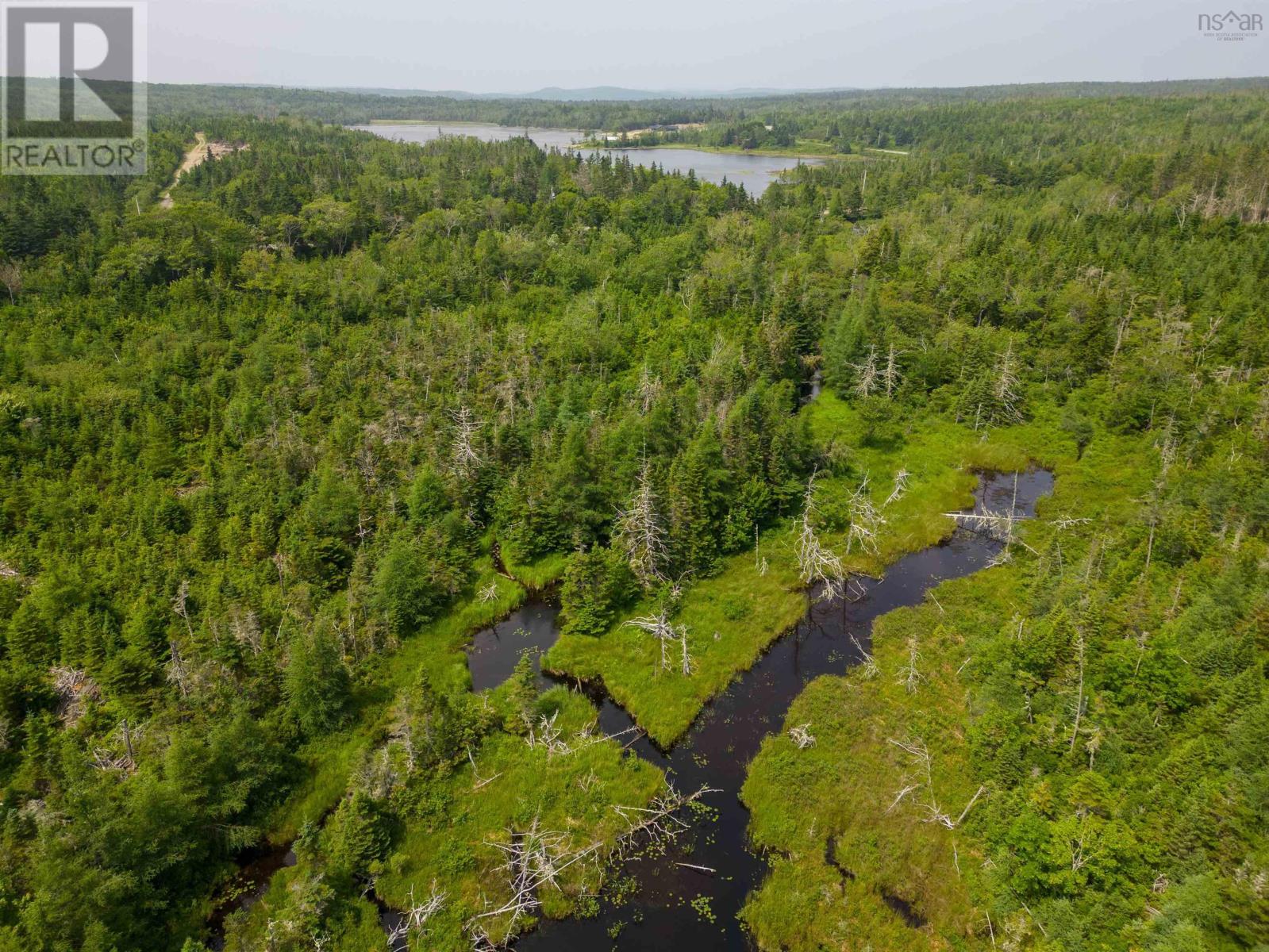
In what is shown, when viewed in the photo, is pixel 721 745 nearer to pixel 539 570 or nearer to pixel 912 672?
pixel 912 672

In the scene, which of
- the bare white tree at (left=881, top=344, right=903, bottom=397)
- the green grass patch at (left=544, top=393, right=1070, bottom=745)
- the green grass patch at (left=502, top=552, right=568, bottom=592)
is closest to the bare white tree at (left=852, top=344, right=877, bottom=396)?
the bare white tree at (left=881, top=344, right=903, bottom=397)

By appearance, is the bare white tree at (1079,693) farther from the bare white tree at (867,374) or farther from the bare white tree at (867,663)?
the bare white tree at (867,374)

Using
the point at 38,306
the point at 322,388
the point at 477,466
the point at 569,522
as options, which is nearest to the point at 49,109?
the point at 38,306

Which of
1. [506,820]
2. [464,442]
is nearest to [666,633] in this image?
[506,820]

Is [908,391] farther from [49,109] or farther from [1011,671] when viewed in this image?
[49,109]

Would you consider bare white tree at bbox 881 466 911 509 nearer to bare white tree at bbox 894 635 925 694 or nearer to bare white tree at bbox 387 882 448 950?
bare white tree at bbox 894 635 925 694
